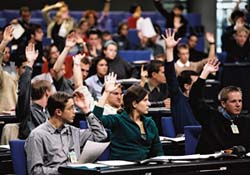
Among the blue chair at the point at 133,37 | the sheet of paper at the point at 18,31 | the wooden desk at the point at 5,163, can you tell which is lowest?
the wooden desk at the point at 5,163

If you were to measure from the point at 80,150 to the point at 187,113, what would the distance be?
2.12 m

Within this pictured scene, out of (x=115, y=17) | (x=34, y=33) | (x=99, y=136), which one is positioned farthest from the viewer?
(x=115, y=17)

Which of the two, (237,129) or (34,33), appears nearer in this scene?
(237,129)

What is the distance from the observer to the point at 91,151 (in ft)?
26.6

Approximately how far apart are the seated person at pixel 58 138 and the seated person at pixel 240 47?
806cm

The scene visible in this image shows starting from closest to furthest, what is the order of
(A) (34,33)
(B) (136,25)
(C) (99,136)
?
(C) (99,136)
(A) (34,33)
(B) (136,25)

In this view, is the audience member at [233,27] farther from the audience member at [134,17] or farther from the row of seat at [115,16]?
the row of seat at [115,16]

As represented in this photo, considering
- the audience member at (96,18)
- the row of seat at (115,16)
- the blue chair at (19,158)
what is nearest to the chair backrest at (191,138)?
the blue chair at (19,158)

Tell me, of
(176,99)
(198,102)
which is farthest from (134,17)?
(198,102)

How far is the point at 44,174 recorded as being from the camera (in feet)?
26.1

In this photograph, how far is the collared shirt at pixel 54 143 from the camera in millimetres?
8039

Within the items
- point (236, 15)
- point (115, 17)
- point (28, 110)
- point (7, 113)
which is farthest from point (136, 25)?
point (28, 110)

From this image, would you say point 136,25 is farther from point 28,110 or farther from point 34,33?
point 28,110

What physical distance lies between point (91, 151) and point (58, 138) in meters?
0.33
